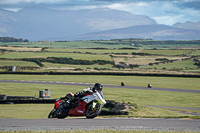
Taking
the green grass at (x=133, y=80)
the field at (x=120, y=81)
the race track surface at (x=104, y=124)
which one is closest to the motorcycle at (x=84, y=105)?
the race track surface at (x=104, y=124)

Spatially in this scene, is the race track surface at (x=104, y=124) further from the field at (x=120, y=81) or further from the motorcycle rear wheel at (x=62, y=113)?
the field at (x=120, y=81)

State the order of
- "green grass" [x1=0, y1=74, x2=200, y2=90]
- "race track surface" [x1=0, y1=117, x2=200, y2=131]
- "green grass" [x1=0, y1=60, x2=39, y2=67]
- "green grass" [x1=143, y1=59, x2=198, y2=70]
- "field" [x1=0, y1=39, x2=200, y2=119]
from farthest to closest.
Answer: "green grass" [x1=143, y1=59, x2=198, y2=70] → "green grass" [x1=0, y1=60, x2=39, y2=67] → "green grass" [x1=0, y1=74, x2=200, y2=90] → "field" [x1=0, y1=39, x2=200, y2=119] → "race track surface" [x1=0, y1=117, x2=200, y2=131]

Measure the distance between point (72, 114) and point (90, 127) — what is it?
1529 millimetres

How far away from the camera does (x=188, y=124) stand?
20016 mm

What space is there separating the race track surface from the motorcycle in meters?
1.11

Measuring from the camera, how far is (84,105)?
17.5 meters

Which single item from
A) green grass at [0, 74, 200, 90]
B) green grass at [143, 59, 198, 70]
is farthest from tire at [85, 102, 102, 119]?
green grass at [143, 59, 198, 70]

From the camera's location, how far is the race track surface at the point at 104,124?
60.7 feet

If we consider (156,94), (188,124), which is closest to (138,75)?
(156,94)

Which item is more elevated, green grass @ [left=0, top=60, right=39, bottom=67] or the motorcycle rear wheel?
green grass @ [left=0, top=60, right=39, bottom=67]

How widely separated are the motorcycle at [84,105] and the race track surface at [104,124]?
1.11m

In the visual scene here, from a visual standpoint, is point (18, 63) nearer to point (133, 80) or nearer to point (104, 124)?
point (133, 80)

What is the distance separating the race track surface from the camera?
18500mm

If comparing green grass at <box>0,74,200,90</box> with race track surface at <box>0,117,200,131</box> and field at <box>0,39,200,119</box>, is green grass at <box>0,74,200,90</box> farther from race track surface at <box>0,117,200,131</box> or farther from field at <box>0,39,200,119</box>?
race track surface at <box>0,117,200,131</box>
